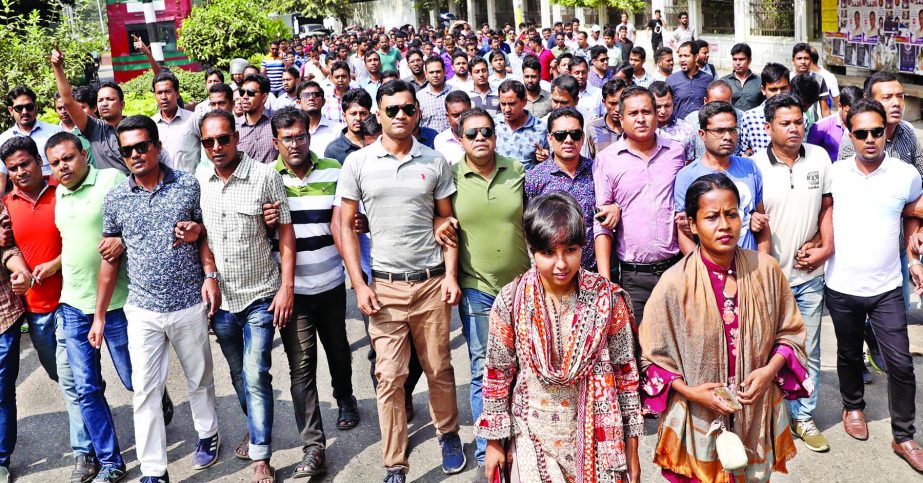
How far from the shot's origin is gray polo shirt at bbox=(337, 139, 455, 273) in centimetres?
445

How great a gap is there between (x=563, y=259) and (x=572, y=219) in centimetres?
15

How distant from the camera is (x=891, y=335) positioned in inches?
177

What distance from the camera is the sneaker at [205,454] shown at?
16.5 ft

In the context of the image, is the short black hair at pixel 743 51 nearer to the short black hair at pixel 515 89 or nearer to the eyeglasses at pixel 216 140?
the short black hair at pixel 515 89

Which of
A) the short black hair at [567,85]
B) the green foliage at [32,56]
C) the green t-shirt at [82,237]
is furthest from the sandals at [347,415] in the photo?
the green foliage at [32,56]

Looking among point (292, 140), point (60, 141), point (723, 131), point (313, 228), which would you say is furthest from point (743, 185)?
point (60, 141)

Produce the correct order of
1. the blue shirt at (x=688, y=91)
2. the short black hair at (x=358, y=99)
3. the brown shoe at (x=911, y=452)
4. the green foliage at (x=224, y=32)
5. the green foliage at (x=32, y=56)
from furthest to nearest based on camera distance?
the green foliage at (x=224, y=32) < the green foliage at (x=32, y=56) < the blue shirt at (x=688, y=91) < the short black hair at (x=358, y=99) < the brown shoe at (x=911, y=452)

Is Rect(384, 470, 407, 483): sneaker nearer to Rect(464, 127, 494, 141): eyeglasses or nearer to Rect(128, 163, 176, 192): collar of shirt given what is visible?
Rect(464, 127, 494, 141): eyeglasses

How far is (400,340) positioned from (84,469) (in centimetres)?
207

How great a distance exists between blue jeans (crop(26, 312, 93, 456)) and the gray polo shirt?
6.34ft

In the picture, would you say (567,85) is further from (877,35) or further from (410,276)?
Result: (877,35)

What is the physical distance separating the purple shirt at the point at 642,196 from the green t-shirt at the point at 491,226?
0.53m

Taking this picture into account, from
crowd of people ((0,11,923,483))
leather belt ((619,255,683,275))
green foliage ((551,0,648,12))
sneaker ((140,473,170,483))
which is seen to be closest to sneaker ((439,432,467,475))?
crowd of people ((0,11,923,483))

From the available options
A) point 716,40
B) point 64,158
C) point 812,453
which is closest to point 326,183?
point 64,158
